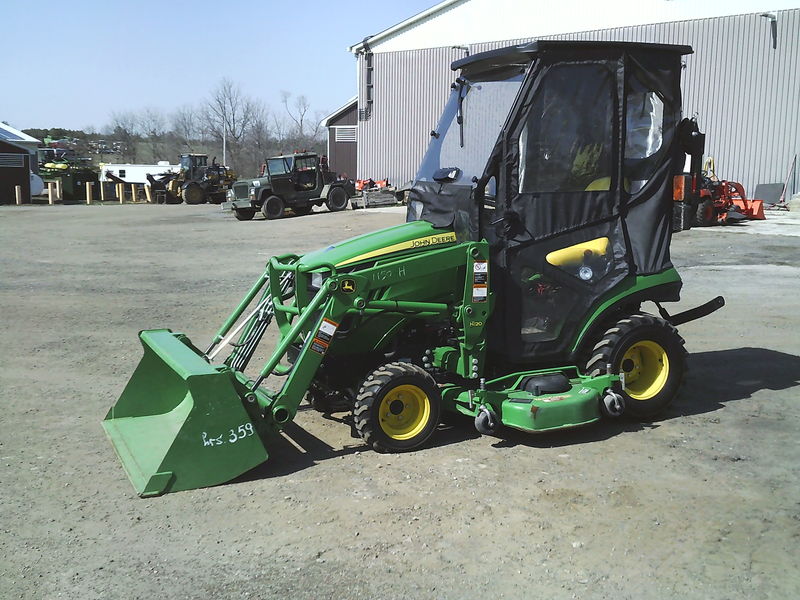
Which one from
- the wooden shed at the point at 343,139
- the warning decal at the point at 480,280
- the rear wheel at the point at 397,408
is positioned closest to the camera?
the rear wheel at the point at 397,408

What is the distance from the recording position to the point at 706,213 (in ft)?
68.4

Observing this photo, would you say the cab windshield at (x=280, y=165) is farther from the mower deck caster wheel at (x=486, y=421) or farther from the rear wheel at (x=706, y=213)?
the mower deck caster wheel at (x=486, y=421)

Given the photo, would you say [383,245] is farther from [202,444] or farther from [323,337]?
[202,444]

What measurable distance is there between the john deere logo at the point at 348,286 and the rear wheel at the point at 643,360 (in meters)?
1.92

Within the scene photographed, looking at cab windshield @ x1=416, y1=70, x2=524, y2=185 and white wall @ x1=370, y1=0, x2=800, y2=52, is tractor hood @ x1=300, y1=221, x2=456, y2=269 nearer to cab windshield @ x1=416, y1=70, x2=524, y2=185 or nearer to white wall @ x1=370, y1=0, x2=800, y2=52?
cab windshield @ x1=416, y1=70, x2=524, y2=185

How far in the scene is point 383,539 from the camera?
14.1ft

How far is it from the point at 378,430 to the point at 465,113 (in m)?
2.54

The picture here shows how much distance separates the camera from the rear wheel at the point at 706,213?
20734 millimetres

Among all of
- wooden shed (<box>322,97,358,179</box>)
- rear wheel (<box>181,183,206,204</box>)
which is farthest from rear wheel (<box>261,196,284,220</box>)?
wooden shed (<box>322,97,358,179</box>)

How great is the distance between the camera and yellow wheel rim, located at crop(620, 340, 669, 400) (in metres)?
6.18

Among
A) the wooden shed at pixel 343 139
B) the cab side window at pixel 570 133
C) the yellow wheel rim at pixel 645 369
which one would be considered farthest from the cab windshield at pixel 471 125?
the wooden shed at pixel 343 139

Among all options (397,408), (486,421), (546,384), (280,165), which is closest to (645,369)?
(546,384)

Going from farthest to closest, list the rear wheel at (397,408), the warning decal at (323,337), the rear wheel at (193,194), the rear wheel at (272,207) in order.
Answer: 1. the rear wheel at (193,194)
2. the rear wheel at (272,207)
3. the rear wheel at (397,408)
4. the warning decal at (323,337)

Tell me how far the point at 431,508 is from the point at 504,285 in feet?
6.05
